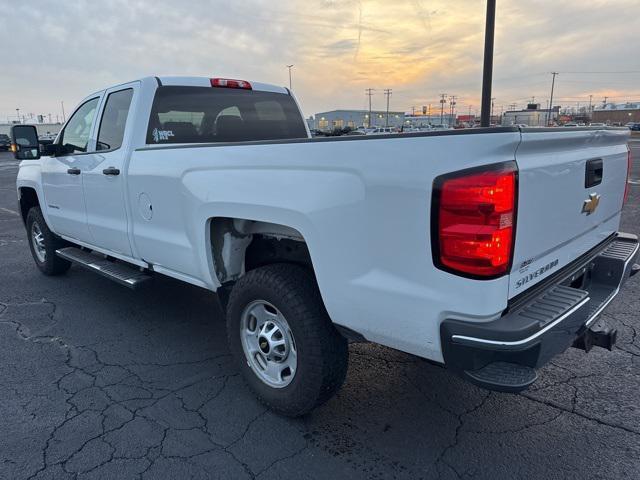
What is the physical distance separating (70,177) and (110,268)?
113cm

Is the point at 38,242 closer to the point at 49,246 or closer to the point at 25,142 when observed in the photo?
the point at 49,246

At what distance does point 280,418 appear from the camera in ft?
9.82

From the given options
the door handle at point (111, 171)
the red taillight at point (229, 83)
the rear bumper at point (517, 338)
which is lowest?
the rear bumper at point (517, 338)

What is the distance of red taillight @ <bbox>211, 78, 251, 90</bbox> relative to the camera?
14.8 feet

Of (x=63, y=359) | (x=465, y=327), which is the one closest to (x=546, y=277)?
(x=465, y=327)

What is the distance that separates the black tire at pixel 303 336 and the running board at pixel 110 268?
1446mm

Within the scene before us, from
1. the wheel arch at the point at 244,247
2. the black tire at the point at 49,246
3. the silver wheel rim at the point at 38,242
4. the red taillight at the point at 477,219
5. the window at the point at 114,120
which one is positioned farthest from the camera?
the silver wheel rim at the point at 38,242

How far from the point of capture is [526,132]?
79.3 inches

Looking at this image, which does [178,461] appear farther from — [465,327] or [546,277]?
[546,277]

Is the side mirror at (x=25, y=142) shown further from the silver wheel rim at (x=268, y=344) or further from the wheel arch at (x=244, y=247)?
the silver wheel rim at (x=268, y=344)

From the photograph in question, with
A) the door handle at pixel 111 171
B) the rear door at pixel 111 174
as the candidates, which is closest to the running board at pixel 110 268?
the rear door at pixel 111 174

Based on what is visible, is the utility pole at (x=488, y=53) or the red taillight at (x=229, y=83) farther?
the utility pole at (x=488, y=53)

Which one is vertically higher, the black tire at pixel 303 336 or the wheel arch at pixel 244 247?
the wheel arch at pixel 244 247

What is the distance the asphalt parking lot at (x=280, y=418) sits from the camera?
2564mm
